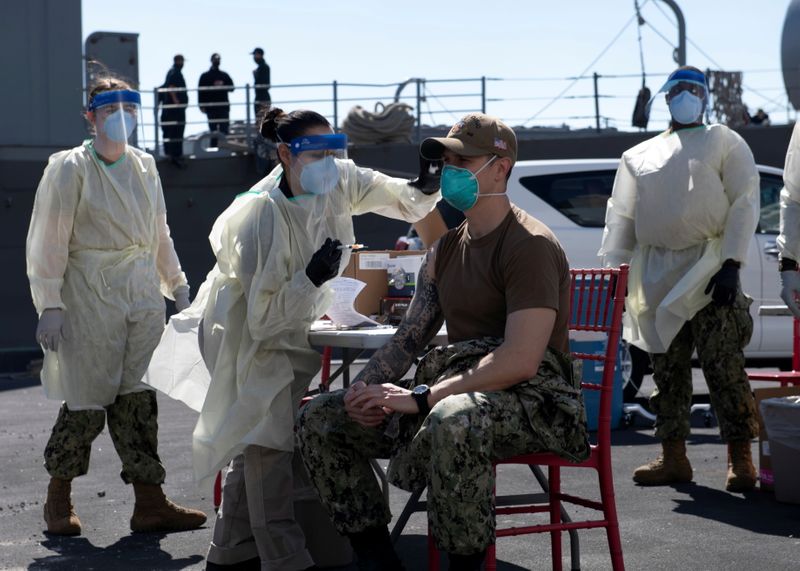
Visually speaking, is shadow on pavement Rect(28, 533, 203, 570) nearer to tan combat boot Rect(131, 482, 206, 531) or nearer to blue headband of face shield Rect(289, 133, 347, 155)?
tan combat boot Rect(131, 482, 206, 531)

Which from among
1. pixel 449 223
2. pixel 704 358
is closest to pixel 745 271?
pixel 449 223

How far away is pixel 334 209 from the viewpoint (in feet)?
16.7

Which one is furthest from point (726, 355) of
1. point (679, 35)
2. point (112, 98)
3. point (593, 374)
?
point (679, 35)

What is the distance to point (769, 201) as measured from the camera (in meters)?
10.1

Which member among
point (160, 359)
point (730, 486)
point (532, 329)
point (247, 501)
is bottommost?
point (730, 486)

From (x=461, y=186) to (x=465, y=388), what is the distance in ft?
2.26

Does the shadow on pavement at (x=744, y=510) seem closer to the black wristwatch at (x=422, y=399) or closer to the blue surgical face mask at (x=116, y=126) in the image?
the black wristwatch at (x=422, y=399)

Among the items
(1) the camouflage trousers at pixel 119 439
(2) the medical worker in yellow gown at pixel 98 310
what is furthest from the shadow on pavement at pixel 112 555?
(1) the camouflage trousers at pixel 119 439

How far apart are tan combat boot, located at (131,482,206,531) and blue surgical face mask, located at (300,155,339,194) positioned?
1785mm

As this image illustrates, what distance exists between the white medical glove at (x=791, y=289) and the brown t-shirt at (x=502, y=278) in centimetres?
216

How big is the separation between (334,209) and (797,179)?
2.44 metres

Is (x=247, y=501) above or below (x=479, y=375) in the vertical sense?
below

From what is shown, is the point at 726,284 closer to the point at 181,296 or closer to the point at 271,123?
the point at 271,123

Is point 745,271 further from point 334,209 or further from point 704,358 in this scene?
point 334,209
